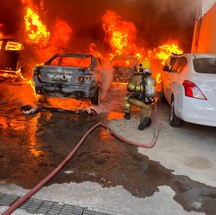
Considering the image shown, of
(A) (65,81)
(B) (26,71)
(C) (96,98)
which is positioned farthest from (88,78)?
(B) (26,71)

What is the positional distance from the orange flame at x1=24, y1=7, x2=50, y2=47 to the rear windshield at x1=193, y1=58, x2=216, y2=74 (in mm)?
16997

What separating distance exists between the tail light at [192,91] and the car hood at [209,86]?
6 cm

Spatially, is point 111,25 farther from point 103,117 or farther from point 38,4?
point 103,117

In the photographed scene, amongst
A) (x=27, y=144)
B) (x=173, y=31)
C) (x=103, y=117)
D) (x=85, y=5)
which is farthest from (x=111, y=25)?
(x=27, y=144)

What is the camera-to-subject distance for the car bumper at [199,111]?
487 centimetres

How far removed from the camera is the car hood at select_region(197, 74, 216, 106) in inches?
191

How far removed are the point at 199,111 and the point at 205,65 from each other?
1.35 metres

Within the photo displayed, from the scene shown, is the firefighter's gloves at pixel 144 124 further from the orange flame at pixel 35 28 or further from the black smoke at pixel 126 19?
the black smoke at pixel 126 19

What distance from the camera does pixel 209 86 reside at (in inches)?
193

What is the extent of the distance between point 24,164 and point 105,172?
47.5 inches

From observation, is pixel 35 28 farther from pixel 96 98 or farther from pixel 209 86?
pixel 209 86

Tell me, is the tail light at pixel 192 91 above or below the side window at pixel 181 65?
below

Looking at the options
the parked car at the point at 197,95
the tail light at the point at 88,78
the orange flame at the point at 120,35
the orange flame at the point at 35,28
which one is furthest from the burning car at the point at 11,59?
the orange flame at the point at 120,35

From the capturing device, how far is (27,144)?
4809 mm
